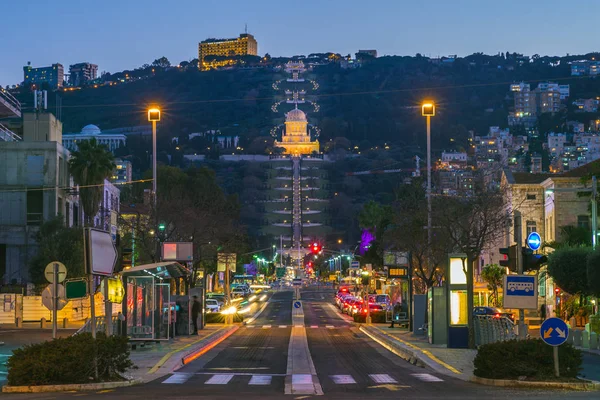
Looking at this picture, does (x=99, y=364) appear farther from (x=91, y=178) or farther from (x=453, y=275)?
(x=91, y=178)

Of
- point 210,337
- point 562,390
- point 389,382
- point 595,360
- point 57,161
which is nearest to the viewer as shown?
point 562,390

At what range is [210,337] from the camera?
1828 inches

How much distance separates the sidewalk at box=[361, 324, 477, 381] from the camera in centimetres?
2821

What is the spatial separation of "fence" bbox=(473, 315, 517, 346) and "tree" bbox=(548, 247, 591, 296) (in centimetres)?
1450

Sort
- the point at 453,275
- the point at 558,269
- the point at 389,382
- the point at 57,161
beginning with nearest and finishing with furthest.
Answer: the point at 389,382
the point at 453,275
the point at 558,269
the point at 57,161

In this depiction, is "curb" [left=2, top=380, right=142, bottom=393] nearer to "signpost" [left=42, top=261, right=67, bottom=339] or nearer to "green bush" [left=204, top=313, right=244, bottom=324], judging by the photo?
"signpost" [left=42, top=261, right=67, bottom=339]

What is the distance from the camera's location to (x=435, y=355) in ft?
111

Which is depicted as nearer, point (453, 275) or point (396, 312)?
point (453, 275)

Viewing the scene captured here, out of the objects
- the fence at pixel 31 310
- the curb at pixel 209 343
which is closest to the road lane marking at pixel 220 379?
the curb at pixel 209 343

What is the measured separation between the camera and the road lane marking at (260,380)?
25016mm

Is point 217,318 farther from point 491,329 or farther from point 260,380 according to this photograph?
point 260,380

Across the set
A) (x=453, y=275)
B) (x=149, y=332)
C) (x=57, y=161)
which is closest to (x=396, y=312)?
(x=453, y=275)

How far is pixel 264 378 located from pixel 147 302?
40.9 ft

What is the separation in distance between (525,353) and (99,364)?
31.9 feet
